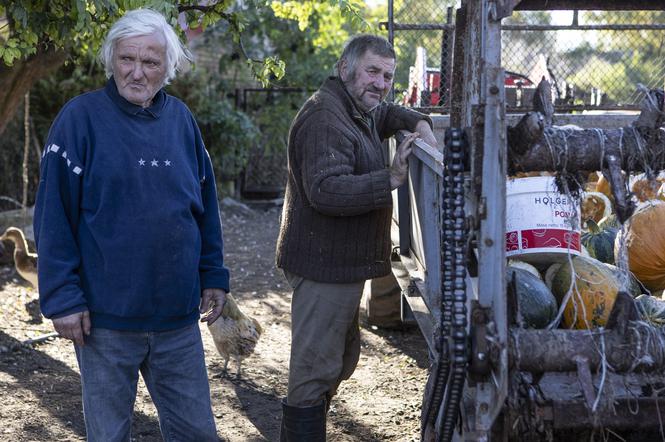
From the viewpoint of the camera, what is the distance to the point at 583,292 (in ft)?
12.3

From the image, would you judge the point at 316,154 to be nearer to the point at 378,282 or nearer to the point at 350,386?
the point at 350,386

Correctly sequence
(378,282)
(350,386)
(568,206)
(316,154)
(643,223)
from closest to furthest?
(316,154)
(568,206)
(643,223)
(350,386)
(378,282)

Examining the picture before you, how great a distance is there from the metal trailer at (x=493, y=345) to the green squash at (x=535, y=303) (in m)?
0.42

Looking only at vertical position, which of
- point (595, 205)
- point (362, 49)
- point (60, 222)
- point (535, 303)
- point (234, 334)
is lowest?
point (234, 334)

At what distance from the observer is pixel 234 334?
578 centimetres

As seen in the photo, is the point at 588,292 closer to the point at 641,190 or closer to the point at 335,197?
the point at 335,197

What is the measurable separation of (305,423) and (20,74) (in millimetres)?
3850

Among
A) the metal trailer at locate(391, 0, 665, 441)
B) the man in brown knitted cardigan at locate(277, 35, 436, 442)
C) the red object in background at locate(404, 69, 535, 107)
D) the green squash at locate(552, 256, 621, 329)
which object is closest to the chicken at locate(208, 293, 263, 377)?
the man in brown knitted cardigan at locate(277, 35, 436, 442)

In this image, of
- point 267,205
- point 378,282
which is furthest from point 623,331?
point 267,205

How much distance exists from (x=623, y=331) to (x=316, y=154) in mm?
1509

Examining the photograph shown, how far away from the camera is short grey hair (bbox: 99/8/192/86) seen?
308 cm

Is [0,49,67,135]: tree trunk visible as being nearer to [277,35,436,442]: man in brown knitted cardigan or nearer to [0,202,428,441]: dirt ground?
[0,202,428,441]: dirt ground

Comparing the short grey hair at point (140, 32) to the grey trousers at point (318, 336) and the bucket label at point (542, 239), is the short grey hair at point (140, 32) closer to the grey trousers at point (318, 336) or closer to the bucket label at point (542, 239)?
the grey trousers at point (318, 336)

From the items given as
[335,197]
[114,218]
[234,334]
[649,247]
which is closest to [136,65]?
[114,218]
